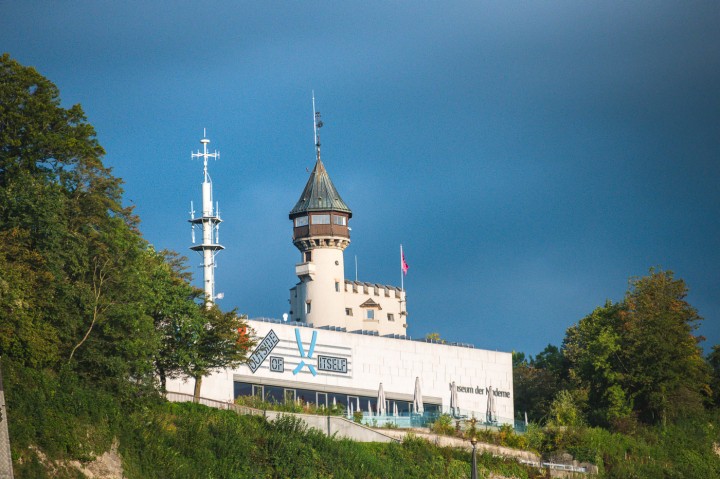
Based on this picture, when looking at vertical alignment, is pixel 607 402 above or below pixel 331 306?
below

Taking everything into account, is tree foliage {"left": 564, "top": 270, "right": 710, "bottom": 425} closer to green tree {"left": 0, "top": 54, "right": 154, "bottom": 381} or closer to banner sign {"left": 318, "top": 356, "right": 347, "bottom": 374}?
banner sign {"left": 318, "top": 356, "right": 347, "bottom": 374}

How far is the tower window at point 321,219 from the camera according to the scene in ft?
307

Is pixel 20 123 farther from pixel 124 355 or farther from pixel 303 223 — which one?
pixel 303 223

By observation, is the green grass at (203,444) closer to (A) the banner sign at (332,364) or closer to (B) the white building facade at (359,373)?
(B) the white building facade at (359,373)

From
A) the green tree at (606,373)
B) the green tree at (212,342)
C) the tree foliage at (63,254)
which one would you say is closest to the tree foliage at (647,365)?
the green tree at (606,373)

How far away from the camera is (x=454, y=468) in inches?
2500

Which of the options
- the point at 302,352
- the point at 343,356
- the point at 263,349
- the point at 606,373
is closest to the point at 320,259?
the point at 343,356

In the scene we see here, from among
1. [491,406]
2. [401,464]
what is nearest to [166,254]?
[401,464]

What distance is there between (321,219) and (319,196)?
207 cm

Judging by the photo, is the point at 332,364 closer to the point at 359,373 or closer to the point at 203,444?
the point at 359,373

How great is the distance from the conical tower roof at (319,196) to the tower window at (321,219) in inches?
22.3

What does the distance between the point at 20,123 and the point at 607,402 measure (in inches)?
1718

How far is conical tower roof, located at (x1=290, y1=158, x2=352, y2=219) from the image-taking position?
9369 cm

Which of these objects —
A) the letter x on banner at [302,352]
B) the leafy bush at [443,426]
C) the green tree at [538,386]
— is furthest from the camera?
the green tree at [538,386]
